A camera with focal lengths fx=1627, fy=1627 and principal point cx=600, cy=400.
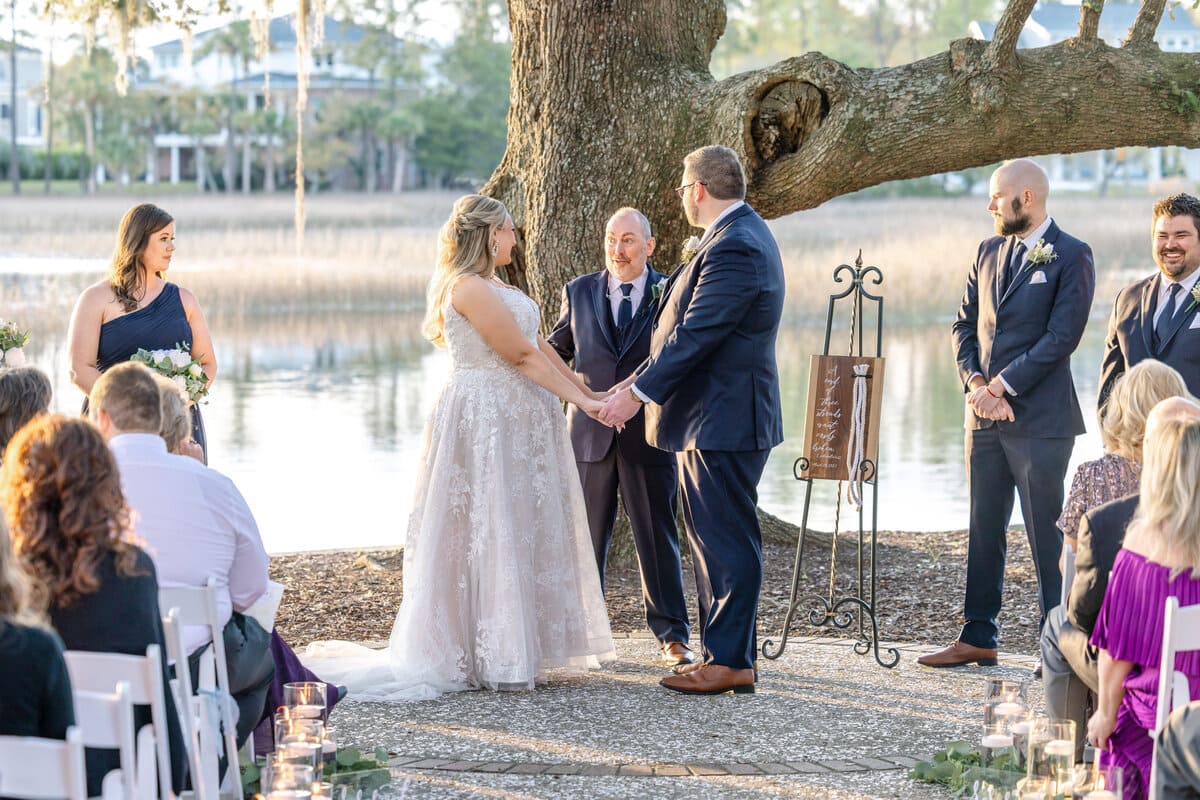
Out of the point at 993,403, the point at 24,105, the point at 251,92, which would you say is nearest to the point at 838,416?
the point at 993,403

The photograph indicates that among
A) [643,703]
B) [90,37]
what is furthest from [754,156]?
[90,37]

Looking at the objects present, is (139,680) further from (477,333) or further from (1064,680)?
(477,333)

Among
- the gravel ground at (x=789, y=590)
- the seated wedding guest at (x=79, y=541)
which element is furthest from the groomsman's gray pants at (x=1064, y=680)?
the seated wedding guest at (x=79, y=541)

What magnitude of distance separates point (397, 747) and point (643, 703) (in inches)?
37.4

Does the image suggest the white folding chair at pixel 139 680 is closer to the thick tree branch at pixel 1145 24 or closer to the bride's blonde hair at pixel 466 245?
the bride's blonde hair at pixel 466 245

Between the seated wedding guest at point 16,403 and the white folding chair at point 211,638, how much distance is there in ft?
2.21

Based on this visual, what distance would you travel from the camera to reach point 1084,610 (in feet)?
13.6

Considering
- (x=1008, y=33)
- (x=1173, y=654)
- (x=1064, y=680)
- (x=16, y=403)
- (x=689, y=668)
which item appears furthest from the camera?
(x=1008, y=33)

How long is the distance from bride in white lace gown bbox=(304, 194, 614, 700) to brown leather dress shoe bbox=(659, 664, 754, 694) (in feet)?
1.37

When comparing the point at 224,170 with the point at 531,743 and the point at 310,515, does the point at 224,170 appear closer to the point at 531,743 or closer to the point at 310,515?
the point at 310,515

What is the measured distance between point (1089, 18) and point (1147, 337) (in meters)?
2.30

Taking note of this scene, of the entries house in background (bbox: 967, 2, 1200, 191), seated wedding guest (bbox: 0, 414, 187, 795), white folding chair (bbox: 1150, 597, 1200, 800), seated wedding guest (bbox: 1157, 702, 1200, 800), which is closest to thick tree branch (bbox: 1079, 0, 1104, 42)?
white folding chair (bbox: 1150, 597, 1200, 800)

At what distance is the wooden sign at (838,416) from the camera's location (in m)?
6.14

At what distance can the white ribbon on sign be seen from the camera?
20.1 ft
